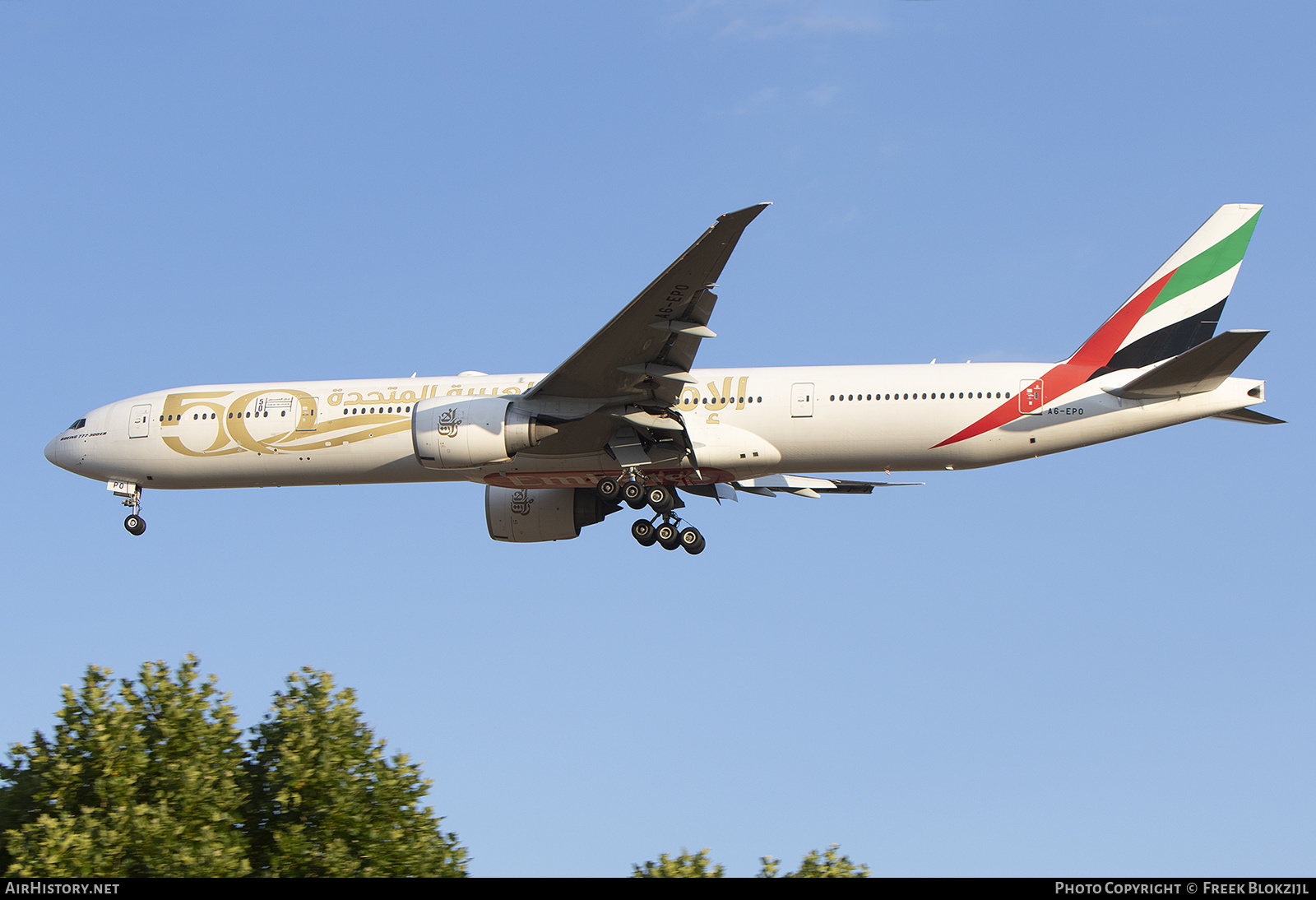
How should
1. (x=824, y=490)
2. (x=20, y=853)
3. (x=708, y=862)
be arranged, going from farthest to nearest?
(x=824, y=490), (x=708, y=862), (x=20, y=853)

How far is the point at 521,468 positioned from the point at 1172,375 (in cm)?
1254

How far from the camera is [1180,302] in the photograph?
25.3m

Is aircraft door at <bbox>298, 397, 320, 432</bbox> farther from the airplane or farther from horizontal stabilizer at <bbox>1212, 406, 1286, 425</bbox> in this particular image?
horizontal stabilizer at <bbox>1212, 406, 1286, 425</bbox>

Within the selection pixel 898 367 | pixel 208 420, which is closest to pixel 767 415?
pixel 898 367

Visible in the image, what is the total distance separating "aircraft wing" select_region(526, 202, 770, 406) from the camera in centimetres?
1997

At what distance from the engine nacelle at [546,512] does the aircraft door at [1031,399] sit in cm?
918

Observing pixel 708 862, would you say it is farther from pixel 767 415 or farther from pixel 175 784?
pixel 767 415

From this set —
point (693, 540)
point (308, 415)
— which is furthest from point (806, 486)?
point (308, 415)

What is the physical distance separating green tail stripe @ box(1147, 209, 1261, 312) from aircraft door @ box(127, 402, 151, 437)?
846 inches

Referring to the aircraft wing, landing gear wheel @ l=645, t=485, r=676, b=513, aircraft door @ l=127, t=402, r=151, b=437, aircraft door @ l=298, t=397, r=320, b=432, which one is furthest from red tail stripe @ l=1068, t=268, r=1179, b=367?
aircraft door @ l=127, t=402, r=151, b=437

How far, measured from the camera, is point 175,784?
17.7 metres

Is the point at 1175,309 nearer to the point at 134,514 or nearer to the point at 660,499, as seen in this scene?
the point at 660,499

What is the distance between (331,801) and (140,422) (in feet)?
40.5

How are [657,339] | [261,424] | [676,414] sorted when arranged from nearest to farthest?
[657,339], [676,414], [261,424]
